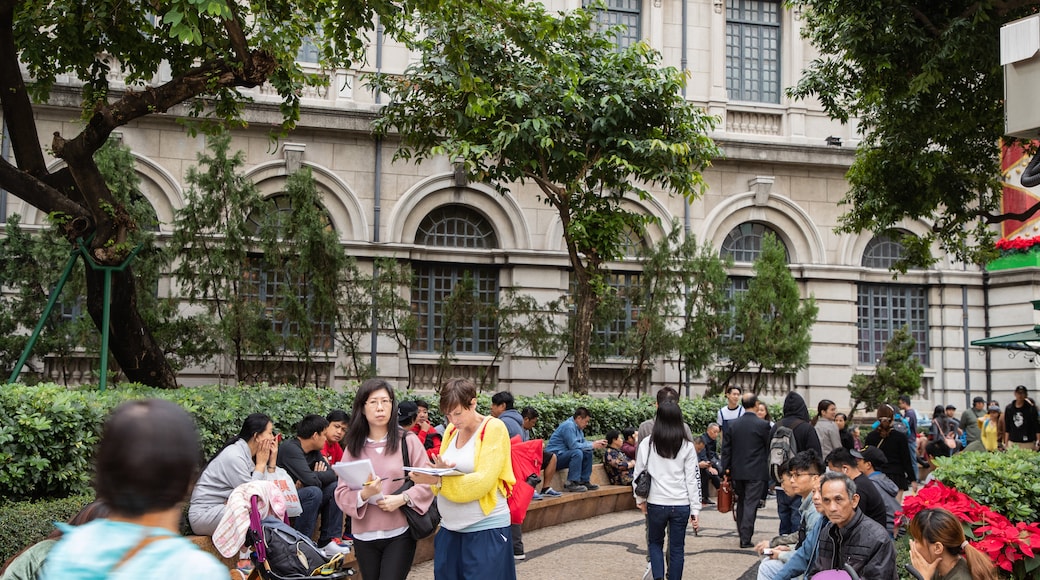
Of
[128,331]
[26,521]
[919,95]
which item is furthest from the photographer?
[919,95]

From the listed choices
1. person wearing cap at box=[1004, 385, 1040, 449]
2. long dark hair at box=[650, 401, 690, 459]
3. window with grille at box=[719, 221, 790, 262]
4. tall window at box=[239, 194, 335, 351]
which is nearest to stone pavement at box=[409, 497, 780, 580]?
long dark hair at box=[650, 401, 690, 459]

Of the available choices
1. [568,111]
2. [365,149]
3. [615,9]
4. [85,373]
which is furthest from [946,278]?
[85,373]

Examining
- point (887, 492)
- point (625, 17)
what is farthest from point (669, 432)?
point (625, 17)

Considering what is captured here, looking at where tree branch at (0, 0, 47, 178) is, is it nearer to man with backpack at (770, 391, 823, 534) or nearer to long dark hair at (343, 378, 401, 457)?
long dark hair at (343, 378, 401, 457)

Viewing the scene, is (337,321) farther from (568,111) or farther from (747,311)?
(747,311)

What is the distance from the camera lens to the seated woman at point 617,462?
50.9ft

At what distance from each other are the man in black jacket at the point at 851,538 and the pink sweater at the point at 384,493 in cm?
244

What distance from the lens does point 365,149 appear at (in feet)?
69.7

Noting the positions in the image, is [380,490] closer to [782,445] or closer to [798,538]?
[798,538]

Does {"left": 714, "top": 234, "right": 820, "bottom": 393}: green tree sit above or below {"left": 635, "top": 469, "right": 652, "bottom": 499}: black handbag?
above

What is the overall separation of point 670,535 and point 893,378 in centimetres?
1451

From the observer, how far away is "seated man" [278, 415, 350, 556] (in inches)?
350

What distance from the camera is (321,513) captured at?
31.1 ft

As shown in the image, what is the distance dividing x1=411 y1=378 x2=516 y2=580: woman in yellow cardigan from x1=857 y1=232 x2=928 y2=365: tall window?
65.4 ft
